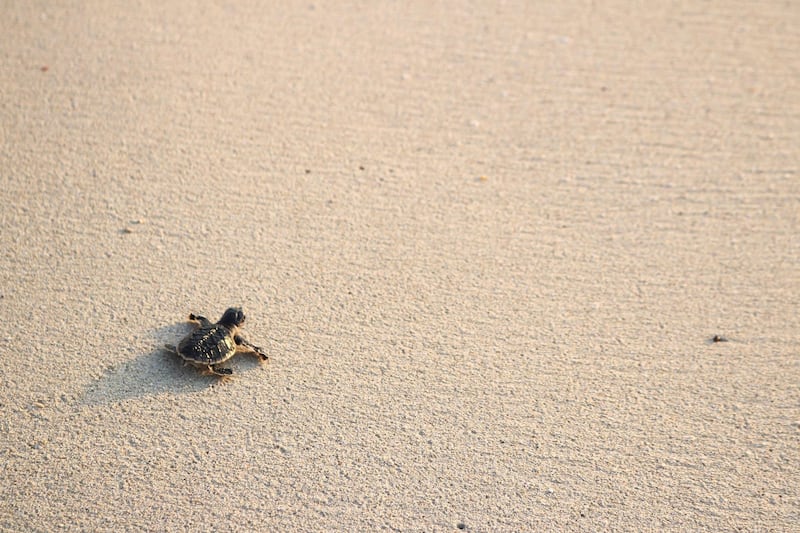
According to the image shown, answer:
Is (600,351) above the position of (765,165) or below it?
below

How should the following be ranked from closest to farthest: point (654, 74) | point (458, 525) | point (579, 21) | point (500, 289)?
point (458, 525), point (500, 289), point (654, 74), point (579, 21)

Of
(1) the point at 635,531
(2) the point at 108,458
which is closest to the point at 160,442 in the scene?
(2) the point at 108,458

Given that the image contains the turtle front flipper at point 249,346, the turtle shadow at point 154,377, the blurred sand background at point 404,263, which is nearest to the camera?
the blurred sand background at point 404,263

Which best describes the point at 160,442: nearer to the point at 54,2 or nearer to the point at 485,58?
the point at 485,58

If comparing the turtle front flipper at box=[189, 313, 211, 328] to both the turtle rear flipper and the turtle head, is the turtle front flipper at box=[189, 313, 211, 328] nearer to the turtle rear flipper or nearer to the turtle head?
the turtle head

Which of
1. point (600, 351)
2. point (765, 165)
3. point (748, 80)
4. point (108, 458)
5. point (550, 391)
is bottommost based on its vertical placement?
point (108, 458)

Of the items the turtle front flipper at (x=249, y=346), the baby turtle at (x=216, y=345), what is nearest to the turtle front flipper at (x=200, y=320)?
the baby turtle at (x=216, y=345)

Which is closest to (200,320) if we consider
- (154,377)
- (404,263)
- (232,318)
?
(232,318)

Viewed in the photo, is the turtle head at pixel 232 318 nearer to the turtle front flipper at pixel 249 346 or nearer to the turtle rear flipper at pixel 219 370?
the turtle front flipper at pixel 249 346
